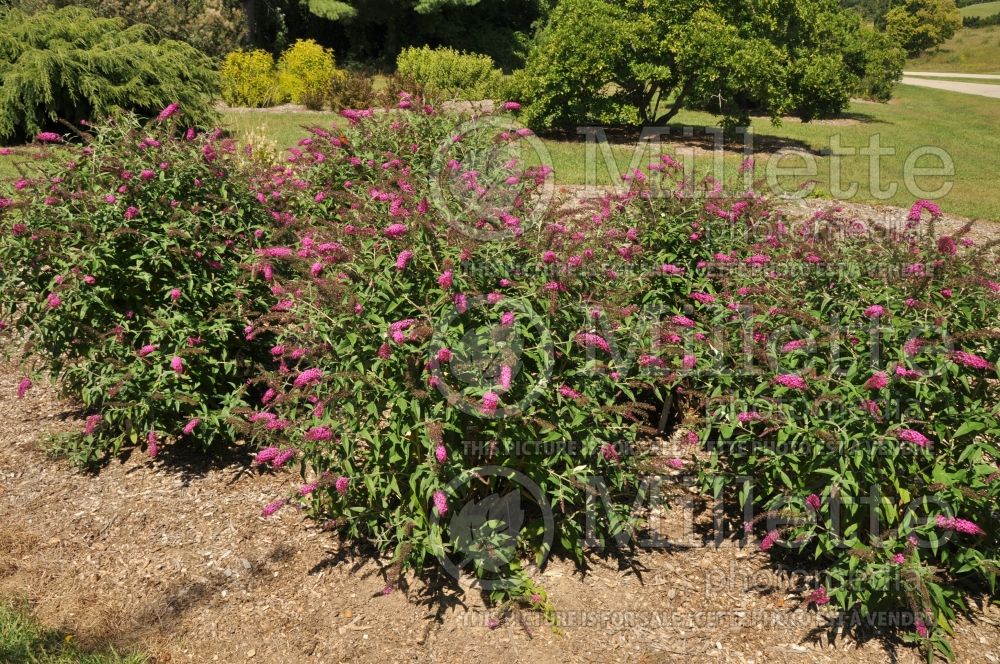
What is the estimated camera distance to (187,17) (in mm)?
20500

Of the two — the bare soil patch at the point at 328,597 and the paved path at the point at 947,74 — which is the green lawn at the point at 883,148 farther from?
the paved path at the point at 947,74

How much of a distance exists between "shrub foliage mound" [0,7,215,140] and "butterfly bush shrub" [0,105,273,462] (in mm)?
7790

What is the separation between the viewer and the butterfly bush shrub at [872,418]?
2.99 m

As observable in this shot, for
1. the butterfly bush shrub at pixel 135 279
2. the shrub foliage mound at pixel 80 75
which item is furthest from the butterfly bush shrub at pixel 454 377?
the shrub foliage mound at pixel 80 75

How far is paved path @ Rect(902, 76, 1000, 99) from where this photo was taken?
29906 millimetres

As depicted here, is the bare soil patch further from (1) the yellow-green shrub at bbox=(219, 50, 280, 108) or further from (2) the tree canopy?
(1) the yellow-green shrub at bbox=(219, 50, 280, 108)

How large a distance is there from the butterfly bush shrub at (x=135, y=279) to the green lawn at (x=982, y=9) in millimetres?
80293

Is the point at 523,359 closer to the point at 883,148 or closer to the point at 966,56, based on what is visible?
the point at 883,148

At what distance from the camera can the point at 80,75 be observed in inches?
441

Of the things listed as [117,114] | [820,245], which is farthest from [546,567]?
[117,114]

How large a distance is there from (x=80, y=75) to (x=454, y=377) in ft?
35.8

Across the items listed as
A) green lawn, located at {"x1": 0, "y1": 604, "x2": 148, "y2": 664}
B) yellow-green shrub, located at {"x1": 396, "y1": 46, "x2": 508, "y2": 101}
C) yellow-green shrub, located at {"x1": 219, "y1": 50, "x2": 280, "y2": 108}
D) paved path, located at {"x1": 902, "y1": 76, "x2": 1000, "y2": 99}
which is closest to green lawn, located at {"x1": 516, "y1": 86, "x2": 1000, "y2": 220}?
green lawn, located at {"x1": 0, "y1": 604, "x2": 148, "y2": 664}

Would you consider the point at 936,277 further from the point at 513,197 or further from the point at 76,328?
the point at 76,328

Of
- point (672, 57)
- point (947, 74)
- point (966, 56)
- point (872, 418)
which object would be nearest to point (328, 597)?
point (872, 418)
